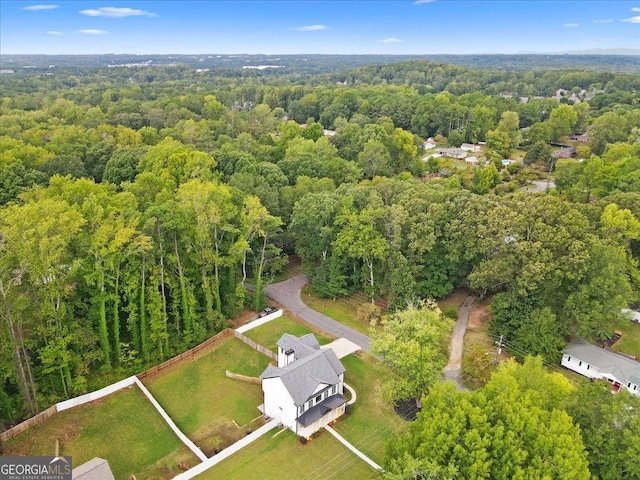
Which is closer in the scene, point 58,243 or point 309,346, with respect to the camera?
point 58,243

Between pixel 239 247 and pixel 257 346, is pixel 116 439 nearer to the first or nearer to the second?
pixel 257 346

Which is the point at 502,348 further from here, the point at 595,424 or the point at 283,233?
the point at 283,233

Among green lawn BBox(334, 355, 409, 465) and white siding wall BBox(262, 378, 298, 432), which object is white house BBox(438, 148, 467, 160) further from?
white siding wall BBox(262, 378, 298, 432)

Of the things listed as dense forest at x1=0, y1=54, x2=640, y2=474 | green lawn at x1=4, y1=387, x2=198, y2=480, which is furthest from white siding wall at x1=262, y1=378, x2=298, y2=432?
dense forest at x1=0, y1=54, x2=640, y2=474

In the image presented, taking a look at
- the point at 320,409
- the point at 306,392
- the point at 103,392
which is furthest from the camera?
the point at 103,392

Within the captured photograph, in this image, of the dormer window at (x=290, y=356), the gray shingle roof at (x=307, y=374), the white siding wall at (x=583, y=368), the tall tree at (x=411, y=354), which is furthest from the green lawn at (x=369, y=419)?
the white siding wall at (x=583, y=368)

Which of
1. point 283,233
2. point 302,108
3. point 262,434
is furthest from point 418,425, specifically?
point 302,108

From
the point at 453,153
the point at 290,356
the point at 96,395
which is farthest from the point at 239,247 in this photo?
the point at 453,153

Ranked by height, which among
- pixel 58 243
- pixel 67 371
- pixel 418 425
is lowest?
pixel 67 371
